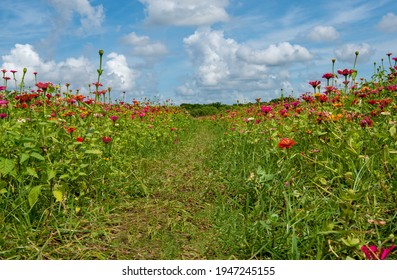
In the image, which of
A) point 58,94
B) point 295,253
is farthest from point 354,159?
point 58,94

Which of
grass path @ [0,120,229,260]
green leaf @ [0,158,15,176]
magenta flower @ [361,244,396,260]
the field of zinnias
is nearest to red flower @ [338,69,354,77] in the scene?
the field of zinnias

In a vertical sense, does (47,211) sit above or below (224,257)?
above

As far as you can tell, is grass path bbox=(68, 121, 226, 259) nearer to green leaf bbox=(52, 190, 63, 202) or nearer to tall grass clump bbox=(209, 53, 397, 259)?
tall grass clump bbox=(209, 53, 397, 259)

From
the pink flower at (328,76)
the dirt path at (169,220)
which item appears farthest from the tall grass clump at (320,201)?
the dirt path at (169,220)

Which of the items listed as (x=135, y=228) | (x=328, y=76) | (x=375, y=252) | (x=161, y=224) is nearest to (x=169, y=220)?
(x=161, y=224)

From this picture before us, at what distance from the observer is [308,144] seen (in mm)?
3924

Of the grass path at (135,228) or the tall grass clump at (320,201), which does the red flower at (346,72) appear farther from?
the grass path at (135,228)

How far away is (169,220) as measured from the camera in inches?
119

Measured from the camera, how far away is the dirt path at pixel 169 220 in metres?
2.58

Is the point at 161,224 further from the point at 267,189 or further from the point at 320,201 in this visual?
the point at 320,201

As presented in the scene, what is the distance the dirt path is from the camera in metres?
2.58

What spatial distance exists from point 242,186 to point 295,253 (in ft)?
4.51
